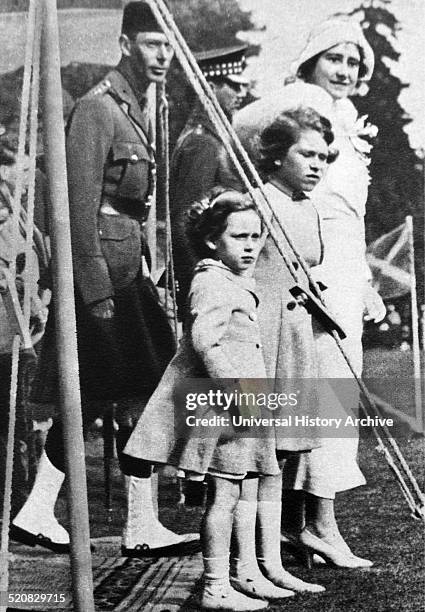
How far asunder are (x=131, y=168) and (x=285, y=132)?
749 millimetres

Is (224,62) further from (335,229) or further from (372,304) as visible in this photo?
(372,304)

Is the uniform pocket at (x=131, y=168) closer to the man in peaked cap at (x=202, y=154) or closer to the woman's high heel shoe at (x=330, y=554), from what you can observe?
the man in peaked cap at (x=202, y=154)

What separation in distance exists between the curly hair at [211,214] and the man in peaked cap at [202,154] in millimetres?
33

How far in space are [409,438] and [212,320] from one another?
3.65ft

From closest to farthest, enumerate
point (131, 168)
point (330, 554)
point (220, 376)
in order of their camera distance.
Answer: point (220, 376) → point (330, 554) → point (131, 168)

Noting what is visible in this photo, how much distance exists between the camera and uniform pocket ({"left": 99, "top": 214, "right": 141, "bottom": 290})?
4.52m

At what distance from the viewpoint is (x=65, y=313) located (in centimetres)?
419

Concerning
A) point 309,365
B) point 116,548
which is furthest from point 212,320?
point 116,548

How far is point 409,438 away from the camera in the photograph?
4.50 meters

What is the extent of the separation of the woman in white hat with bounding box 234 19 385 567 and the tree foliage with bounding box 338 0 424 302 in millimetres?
44

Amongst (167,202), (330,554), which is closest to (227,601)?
(330,554)

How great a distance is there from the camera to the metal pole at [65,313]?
413 cm

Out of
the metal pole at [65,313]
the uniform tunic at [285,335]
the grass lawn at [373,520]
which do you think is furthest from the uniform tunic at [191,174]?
the grass lawn at [373,520]

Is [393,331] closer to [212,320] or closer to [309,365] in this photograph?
[309,365]
